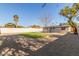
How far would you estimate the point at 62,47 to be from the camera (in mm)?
5629

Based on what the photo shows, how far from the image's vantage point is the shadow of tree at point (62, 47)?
18.4 ft

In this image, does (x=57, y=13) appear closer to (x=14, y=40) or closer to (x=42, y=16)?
(x=42, y=16)

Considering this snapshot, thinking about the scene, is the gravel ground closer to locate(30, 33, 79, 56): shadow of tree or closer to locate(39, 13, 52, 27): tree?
locate(30, 33, 79, 56): shadow of tree

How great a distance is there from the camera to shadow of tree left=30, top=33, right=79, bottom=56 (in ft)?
18.4

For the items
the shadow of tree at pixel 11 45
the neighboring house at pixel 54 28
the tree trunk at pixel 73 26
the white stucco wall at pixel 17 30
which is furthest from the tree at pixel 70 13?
the shadow of tree at pixel 11 45

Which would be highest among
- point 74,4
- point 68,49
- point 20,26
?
point 74,4

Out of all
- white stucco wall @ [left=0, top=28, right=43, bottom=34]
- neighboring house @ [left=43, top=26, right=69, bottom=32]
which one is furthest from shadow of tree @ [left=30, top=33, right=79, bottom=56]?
white stucco wall @ [left=0, top=28, right=43, bottom=34]

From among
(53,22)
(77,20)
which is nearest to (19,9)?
(53,22)

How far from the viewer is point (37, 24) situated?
222 inches

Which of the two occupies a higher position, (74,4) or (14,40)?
(74,4)

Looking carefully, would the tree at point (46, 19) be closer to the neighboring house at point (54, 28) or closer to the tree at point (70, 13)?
the neighboring house at point (54, 28)

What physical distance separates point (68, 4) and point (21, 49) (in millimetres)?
1069

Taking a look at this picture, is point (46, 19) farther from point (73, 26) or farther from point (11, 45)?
point (11, 45)

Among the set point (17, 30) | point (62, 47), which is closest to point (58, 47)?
point (62, 47)
